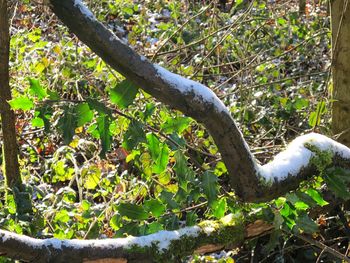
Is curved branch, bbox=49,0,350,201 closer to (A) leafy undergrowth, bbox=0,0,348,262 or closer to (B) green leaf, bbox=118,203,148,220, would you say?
(A) leafy undergrowth, bbox=0,0,348,262

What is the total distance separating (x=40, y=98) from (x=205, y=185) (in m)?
0.72

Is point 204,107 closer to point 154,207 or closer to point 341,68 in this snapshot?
point 154,207

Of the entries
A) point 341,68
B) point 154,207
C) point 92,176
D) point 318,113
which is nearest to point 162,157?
point 154,207

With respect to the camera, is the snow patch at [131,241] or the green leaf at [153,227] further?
the green leaf at [153,227]

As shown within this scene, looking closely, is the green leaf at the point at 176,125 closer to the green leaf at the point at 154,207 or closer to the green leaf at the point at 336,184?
the green leaf at the point at 154,207

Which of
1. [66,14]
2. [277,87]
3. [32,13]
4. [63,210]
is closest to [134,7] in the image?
[32,13]

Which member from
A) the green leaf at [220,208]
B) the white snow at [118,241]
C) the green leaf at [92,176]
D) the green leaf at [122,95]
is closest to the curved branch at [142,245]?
the white snow at [118,241]

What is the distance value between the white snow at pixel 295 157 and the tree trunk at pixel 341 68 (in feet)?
2.30

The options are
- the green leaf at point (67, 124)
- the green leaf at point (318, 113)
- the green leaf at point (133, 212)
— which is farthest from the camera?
the green leaf at point (318, 113)

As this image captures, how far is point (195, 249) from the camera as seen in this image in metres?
2.69

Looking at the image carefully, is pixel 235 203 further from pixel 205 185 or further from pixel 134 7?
pixel 134 7

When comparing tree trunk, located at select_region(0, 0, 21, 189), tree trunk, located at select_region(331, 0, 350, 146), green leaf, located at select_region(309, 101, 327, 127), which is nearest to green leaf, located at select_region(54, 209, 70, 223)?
tree trunk, located at select_region(0, 0, 21, 189)

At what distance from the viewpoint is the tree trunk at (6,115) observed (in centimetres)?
281

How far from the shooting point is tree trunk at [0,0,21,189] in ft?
9.21
